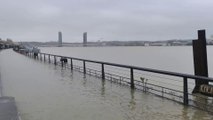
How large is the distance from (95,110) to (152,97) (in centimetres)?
307

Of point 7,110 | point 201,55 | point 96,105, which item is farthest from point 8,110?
point 201,55

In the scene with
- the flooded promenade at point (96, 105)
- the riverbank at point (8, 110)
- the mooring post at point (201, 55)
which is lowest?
the flooded promenade at point (96, 105)

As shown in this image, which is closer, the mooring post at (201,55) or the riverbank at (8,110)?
the riverbank at (8,110)

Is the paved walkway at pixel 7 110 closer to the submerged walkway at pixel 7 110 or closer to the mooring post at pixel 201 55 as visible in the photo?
the submerged walkway at pixel 7 110

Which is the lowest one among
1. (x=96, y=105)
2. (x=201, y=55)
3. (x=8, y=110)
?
(x=96, y=105)

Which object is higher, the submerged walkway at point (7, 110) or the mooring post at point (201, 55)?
the mooring post at point (201, 55)

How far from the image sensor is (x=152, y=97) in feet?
42.3

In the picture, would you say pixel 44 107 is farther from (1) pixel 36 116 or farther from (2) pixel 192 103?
(2) pixel 192 103

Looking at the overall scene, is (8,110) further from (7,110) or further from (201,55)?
(201,55)

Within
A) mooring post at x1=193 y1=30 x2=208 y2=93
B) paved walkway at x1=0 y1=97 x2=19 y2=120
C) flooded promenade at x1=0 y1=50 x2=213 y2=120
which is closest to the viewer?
paved walkway at x1=0 y1=97 x2=19 y2=120

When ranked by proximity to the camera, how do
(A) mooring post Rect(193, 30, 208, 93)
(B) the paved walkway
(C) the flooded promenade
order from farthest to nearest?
(A) mooring post Rect(193, 30, 208, 93) → (C) the flooded promenade → (B) the paved walkway

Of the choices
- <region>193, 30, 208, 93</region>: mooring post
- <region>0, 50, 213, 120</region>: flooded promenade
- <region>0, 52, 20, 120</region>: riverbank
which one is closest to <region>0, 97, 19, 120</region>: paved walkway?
<region>0, 52, 20, 120</region>: riverbank

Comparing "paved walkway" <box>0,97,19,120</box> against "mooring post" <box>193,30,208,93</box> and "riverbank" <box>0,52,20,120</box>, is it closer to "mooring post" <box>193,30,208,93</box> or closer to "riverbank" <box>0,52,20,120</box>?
"riverbank" <box>0,52,20,120</box>

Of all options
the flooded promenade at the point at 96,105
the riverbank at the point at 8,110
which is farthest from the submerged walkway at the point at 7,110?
the flooded promenade at the point at 96,105
